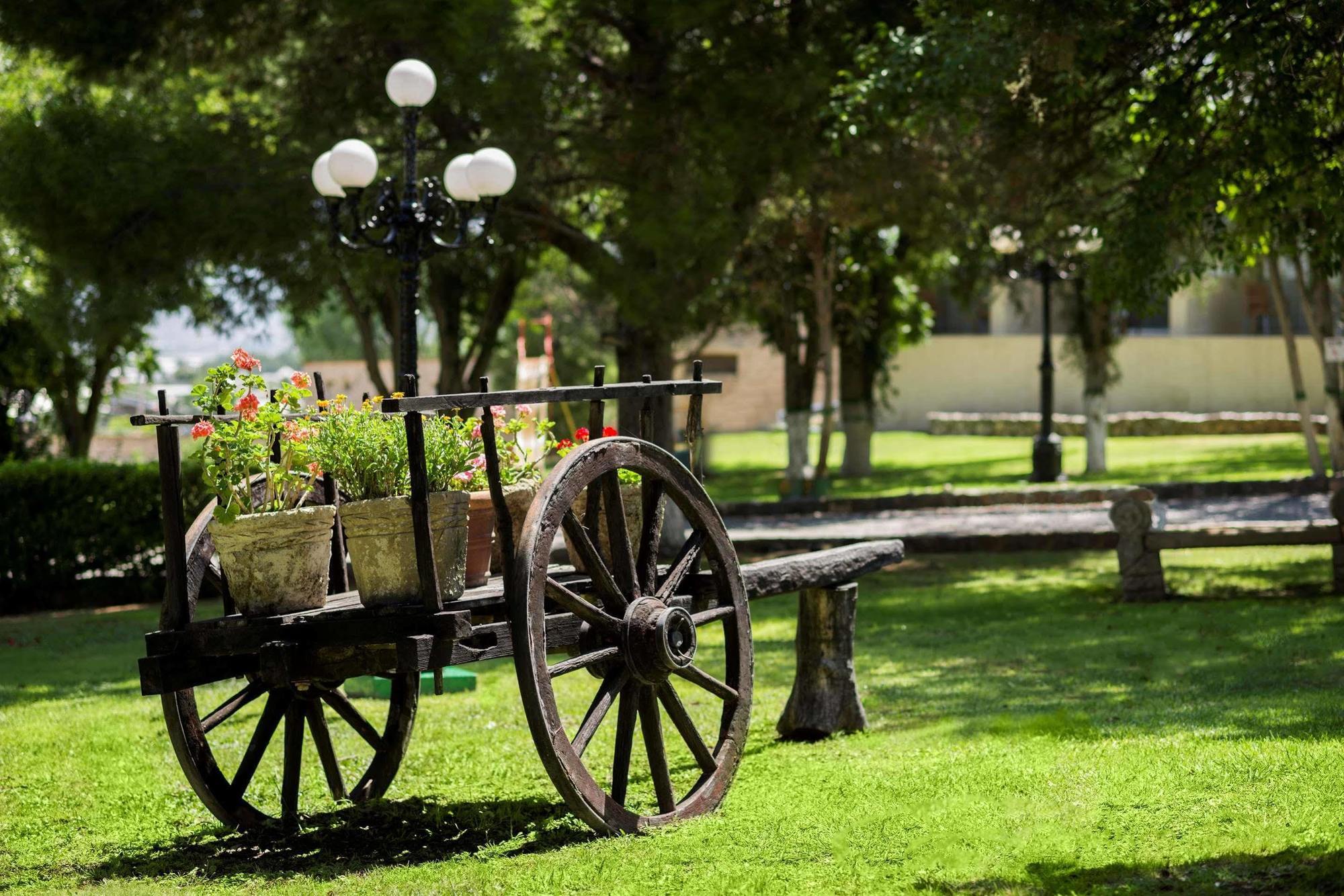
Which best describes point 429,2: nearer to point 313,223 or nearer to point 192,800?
point 313,223

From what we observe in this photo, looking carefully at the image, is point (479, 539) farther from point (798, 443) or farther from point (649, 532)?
point (798, 443)

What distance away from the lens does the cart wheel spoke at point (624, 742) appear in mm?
5270

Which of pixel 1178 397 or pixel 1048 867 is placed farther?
pixel 1178 397

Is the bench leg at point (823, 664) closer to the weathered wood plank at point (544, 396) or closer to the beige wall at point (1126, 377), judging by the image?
the weathered wood plank at point (544, 396)

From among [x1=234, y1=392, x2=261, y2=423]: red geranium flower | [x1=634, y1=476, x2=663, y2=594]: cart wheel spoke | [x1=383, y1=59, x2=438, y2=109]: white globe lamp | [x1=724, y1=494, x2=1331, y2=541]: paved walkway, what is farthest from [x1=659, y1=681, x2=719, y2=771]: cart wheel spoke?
[x1=724, y1=494, x2=1331, y2=541]: paved walkway

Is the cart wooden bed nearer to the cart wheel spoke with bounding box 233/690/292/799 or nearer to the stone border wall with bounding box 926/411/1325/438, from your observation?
the cart wheel spoke with bounding box 233/690/292/799

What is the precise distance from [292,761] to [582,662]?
1508 millimetres

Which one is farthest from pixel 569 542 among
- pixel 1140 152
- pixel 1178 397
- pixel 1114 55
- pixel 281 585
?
pixel 1178 397

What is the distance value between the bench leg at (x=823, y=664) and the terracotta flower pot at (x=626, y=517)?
1.55 metres

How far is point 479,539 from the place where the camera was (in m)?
5.46

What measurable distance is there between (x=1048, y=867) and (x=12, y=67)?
64.6 feet

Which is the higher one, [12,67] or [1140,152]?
[12,67]

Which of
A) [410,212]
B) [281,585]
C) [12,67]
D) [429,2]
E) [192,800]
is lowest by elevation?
[192,800]

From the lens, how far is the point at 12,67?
20.5 meters
